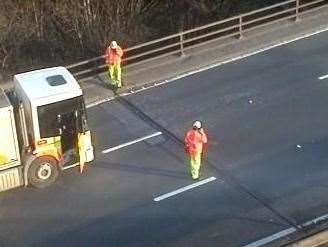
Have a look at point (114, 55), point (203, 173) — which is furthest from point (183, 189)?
point (114, 55)

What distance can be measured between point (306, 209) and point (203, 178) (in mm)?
2498

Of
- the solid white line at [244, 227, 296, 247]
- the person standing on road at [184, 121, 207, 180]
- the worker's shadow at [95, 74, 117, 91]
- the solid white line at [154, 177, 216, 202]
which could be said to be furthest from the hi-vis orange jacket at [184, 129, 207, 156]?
the worker's shadow at [95, 74, 117, 91]

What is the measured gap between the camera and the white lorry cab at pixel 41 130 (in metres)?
16.7

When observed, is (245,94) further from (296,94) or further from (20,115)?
(20,115)

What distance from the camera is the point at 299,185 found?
16969 mm

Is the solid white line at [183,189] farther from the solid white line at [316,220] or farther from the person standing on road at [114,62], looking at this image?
the person standing on road at [114,62]

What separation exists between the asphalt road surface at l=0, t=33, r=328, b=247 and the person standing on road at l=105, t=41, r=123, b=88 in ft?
2.57

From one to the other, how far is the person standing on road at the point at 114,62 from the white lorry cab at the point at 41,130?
3.91 metres

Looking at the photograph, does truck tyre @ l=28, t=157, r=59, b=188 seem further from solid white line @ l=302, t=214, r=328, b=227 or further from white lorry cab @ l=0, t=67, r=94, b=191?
solid white line @ l=302, t=214, r=328, b=227

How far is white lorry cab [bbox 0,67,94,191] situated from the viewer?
54.7ft

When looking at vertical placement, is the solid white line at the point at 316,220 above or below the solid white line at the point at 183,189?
below

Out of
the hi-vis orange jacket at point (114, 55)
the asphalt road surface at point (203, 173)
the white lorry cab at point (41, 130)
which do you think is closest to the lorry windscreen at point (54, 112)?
the white lorry cab at point (41, 130)

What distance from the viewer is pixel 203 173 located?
17.7m

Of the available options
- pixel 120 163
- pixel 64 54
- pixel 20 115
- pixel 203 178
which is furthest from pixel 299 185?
pixel 64 54
